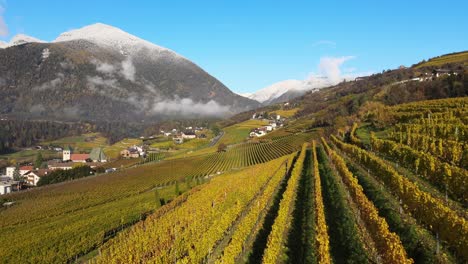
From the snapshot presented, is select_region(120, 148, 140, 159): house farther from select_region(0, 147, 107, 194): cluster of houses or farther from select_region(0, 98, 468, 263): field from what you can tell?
select_region(0, 98, 468, 263): field

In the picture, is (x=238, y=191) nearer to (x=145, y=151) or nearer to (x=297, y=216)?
(x=297, y=216)

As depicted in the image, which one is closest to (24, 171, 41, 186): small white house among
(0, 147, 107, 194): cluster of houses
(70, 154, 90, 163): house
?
(0, 147, 107, 194): cluster of houses

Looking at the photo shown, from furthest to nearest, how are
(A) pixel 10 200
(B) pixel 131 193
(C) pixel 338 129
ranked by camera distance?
(C) pixel 338 129 → (A) pixel 10 200 → (B) pixel 131 193

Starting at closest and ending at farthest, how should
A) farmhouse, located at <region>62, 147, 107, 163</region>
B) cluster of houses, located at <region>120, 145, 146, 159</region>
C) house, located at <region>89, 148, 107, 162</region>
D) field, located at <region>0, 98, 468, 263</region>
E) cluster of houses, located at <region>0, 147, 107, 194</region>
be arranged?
field, located at <region>0, 98, 468, 263</region>
cluster of houses, located at <region>0, 147, 107, 194</region>
cluster of houses, located at <region>120, 145, 146, 159</region>
house, located at <region>89, 148, 107, 162</region>
farmhouse, located at <region>62, 147, 107, 163</region>

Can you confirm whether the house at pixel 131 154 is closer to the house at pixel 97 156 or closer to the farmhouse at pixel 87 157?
the house at pixel 97 156

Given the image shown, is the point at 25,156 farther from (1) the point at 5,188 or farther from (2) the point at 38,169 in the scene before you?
(1) the point at 5,188

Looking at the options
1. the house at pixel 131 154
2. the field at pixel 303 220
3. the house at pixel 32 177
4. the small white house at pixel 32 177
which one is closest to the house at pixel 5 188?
the house at pixel 32 177

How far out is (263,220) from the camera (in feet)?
99.6

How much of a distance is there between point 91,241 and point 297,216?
17.1 meters

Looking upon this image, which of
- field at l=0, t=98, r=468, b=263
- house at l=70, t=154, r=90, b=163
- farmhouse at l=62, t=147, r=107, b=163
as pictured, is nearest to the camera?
field at l=0, t=98, r=468, b=263

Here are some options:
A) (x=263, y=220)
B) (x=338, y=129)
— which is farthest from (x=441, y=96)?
(x=263, y=220)

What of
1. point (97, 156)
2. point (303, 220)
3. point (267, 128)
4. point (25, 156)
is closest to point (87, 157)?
point (97, 156)

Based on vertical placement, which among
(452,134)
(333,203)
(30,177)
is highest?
(452,134)

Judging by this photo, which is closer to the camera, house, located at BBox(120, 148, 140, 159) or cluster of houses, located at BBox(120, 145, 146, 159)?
cluster of houses, located at BBox(120, 145, 146, 159)
